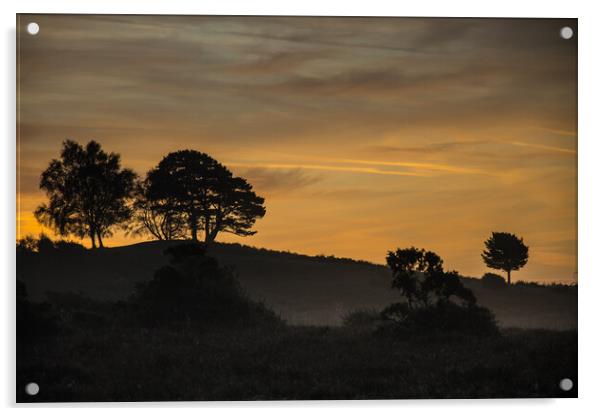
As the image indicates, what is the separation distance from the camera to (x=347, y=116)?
25.4 ft

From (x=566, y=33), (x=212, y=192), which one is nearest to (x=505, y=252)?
(x=566, y=33)

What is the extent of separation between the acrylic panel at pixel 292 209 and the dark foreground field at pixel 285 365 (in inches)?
0.8

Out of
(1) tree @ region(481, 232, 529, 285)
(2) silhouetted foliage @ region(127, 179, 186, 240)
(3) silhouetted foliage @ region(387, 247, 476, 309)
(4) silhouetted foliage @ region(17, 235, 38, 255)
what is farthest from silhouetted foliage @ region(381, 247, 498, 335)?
(4) silhouetted foliage @ region(17, 235, 38, 255)

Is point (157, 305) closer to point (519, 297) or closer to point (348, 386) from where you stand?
point (348, 386)

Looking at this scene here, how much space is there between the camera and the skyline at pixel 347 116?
755 cm

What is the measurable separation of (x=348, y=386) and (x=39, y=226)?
3479 mm

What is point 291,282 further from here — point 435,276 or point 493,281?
point 493,281

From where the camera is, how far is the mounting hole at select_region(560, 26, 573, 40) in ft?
25.7

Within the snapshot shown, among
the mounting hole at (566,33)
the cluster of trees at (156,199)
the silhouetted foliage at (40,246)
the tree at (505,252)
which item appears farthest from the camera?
the mounting hole at (566,33)

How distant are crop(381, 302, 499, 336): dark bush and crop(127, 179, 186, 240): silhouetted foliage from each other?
2.36 m

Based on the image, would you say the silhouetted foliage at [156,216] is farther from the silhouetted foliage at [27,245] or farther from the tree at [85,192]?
the silhouetted foliage at [27,245]

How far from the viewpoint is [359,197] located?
7668mm

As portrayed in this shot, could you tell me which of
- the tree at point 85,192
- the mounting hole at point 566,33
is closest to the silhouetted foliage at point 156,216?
the tree at point 85,192

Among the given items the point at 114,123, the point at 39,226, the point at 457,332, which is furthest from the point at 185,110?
the point at 457,332
